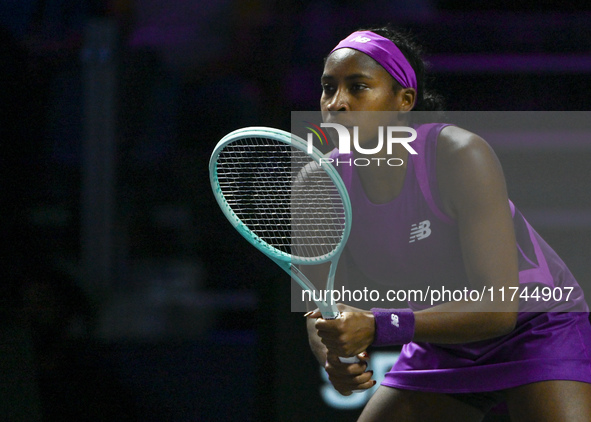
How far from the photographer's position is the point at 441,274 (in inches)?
63.4

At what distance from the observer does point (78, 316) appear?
2643 millimetres

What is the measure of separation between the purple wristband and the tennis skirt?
0.26m

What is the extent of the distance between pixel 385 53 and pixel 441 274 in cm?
48

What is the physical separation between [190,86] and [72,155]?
0.49 meters

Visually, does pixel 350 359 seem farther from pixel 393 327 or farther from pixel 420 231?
pixel 420 231

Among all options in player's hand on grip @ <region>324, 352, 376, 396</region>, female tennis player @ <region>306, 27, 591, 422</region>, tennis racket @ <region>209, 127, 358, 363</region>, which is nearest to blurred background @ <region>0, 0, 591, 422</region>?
tennis racket @ <region>209, 127, 358, 363</region>

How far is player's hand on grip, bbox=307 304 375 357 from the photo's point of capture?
1.31 metres

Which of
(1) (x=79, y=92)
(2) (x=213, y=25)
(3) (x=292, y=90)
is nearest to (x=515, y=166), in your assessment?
(3) (x=292, y=90)

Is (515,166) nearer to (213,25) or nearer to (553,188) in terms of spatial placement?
(553,188)

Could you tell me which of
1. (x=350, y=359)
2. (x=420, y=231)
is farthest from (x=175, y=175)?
(x=350, y=359)

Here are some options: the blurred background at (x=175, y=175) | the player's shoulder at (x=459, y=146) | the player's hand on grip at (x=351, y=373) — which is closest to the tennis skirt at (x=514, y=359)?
the player's hand on grip at (x=351, y=373)

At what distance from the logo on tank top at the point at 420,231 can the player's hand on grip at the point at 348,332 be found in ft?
0.89

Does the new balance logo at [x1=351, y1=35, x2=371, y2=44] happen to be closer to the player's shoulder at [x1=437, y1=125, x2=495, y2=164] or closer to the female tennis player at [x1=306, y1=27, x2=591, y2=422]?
the female tennis player at [x1=306, y1=27, x2=591, y2=422]

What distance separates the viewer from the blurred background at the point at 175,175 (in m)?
2.60
